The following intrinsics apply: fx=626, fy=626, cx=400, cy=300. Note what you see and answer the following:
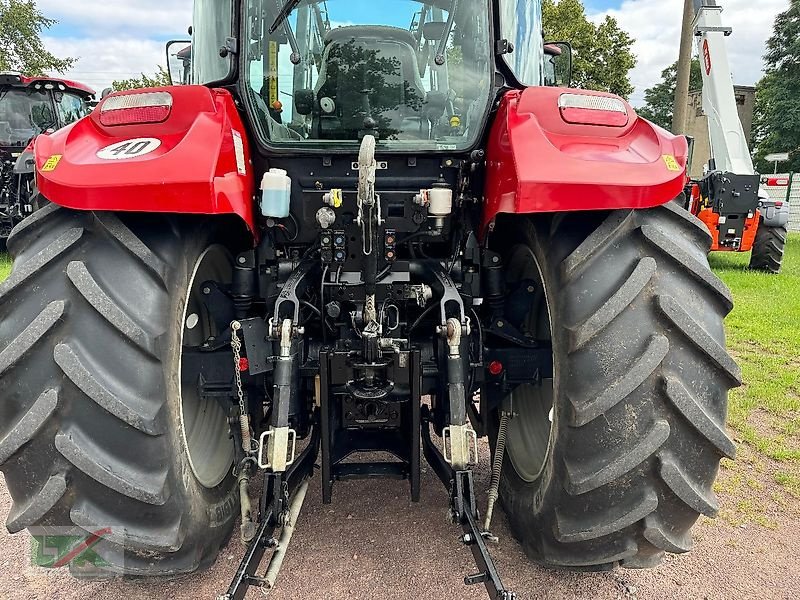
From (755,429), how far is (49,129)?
11.8 meters

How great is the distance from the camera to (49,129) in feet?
36.5

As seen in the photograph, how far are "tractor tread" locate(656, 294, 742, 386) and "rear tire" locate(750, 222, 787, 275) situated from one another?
9.22 metres

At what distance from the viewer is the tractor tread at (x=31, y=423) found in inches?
71.7

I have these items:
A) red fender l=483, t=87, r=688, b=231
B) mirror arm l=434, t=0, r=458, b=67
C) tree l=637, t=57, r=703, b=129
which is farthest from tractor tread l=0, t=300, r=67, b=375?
tree l=637, t=57, r=703, b=129

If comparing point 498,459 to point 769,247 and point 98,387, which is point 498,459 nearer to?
point 98,387

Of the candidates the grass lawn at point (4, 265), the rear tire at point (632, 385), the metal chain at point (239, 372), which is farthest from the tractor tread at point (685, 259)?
the grass lawn at point (4, 265)

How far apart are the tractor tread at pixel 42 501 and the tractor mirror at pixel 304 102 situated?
5.12 ft

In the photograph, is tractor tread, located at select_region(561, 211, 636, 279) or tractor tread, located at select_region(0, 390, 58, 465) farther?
tractor tread, located at select_region(561, 211, 636, 279)

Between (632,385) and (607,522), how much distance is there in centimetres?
46

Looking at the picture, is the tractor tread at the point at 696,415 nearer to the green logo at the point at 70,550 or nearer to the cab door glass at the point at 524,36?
the cab door glass at the point at 524,36

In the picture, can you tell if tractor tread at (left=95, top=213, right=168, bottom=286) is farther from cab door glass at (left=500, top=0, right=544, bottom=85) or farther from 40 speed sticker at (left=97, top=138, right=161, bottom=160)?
cab door glass at (left=500, top=0, right=544, bottom=85)

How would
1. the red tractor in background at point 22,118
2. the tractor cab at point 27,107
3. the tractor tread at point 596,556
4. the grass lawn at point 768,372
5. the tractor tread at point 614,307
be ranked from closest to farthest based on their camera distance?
1. the tractor tread at point 614,307
2. the tractor tread at point 596,556
3. the grass lawn at point 768,372
4. the red tractor in background at point 22,118
5. the tractor cab at point 27,107

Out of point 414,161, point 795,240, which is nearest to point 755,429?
point 414,161

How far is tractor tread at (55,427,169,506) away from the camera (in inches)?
71.8
